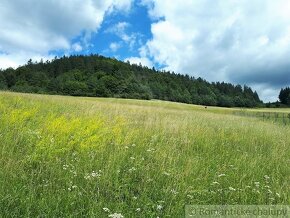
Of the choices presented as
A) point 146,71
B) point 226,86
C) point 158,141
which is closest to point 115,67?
point 146,71

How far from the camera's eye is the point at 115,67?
11994cm

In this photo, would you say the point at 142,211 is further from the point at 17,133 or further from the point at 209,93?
the point at 209,93

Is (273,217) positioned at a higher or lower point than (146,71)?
lower

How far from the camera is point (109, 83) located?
99.5 metres

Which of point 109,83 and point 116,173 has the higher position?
point 109,83

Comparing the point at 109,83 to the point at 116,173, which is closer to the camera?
the point at 116,173

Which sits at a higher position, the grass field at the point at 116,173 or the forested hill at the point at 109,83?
the forested hill at the point at 109,83

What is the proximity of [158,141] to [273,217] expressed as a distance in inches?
166

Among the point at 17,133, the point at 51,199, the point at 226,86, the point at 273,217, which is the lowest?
the point at 273,217

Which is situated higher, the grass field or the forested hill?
the forested hill

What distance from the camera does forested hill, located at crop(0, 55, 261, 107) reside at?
316ft

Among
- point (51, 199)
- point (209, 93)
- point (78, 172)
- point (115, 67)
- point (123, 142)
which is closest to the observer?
point (51, 199)

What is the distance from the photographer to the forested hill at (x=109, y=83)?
96.2 meters

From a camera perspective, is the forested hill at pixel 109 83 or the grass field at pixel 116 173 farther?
the forested hill at pixel 109 83
